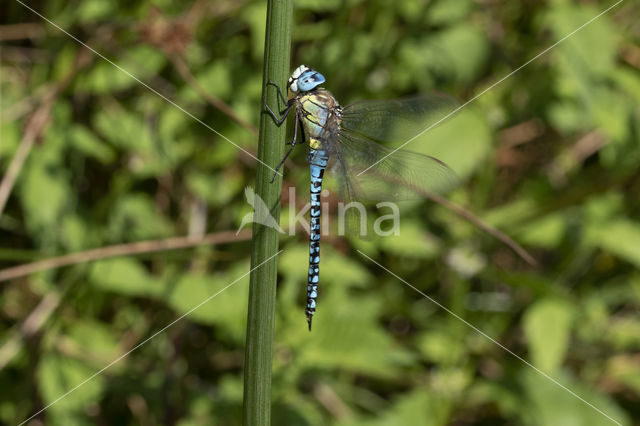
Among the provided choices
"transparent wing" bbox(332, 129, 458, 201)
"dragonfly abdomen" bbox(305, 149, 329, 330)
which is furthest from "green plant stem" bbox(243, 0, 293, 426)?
"transparent wing" bbox(332, 129, 458, 201)

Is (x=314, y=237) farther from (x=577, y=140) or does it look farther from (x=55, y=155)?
(x=577, y=140)

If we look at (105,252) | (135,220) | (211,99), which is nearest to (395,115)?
(211,99)

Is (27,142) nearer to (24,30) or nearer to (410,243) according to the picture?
(24,30)

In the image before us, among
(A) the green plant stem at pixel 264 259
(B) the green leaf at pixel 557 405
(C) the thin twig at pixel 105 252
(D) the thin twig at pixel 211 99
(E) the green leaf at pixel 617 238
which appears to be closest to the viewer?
(A) the green plant stem at pixel 264 259

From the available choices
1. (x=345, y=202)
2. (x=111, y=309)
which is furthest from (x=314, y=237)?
(x=111, y=309)

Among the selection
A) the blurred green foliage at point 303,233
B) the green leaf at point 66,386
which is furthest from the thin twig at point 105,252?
the green leaf at point 66,386

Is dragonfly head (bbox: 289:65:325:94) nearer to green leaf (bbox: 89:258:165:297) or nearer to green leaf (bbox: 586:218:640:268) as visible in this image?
green leaf (bbox: 89:258:165:297)

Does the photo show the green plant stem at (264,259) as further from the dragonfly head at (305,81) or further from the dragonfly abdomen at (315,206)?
the dragonfly abdomen at (315,206)
